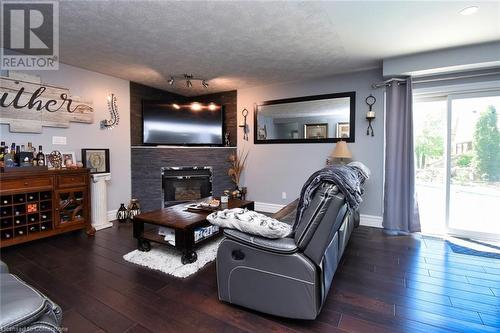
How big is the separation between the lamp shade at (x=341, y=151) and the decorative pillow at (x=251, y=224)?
230cm

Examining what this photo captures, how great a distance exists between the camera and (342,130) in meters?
3.91

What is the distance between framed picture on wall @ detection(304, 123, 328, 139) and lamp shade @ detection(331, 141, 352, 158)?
0.41m

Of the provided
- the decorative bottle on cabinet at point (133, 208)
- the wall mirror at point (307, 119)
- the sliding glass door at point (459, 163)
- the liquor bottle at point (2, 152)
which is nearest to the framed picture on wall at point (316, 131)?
the wall mirror at point (307, 119)

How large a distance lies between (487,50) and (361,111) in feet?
4.86

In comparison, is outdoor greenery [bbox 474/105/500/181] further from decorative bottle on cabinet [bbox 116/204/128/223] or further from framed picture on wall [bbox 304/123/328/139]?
decorative bottle on cabinet [bbox 116/204/128/223]

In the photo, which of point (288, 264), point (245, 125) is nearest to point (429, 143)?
point (245, 125)

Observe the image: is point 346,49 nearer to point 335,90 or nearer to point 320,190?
point 335,90

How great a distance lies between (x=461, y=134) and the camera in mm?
3258

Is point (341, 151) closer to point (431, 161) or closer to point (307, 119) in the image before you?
point (307, 119)

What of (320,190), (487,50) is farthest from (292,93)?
(320,190)

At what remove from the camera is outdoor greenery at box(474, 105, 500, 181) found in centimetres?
308

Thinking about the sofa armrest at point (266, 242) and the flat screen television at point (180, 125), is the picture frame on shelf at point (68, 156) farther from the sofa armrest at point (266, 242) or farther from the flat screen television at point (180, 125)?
the sofa armrest at point (266, 242)

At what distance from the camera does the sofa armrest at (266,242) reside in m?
1.54

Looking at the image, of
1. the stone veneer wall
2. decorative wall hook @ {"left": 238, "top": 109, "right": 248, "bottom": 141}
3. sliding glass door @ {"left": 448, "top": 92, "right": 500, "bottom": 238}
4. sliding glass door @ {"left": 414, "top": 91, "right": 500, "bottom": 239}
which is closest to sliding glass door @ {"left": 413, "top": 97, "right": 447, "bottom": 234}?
sliding glass door @ {"left": 414, "top": 91, "right": 500, "bottom": 239}
